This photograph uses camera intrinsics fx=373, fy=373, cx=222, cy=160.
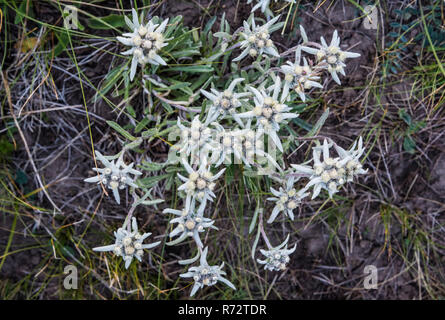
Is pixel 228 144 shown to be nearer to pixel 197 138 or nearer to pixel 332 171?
pixel 197 138

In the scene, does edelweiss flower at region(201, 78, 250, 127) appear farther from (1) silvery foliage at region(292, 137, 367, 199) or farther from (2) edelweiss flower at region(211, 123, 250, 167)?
(1) silvery foliage at region(292, 137, 367, 199)

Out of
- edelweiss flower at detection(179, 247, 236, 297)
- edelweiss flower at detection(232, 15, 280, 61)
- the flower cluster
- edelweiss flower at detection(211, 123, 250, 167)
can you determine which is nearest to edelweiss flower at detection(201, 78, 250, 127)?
the flower cluster

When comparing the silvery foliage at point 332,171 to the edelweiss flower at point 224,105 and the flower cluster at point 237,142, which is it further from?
the edelweiss flower at point 224,105

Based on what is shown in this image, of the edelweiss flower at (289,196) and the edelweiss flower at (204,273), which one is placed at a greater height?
the edelweiss flower at (289,196)

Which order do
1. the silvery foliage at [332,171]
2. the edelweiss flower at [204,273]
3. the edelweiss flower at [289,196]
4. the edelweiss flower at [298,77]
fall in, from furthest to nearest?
the edelweiss flower at [204,273] < the edelweiss flower at [289,196] < the edelweiss flower at [298,77] < the silvery foliage at [332,171]

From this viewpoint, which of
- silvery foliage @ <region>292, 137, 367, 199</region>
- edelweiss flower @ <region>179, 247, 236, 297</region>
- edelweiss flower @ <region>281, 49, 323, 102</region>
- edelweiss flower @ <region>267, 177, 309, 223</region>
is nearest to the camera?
silvery foliage @ <region>292, 137, 367, 199</region>

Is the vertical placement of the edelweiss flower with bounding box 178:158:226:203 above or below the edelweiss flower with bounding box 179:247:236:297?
above

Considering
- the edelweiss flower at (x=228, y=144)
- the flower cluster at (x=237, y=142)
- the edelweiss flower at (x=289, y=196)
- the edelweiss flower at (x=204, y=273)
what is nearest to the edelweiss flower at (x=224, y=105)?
the flower cluster at (x=237, y=142)

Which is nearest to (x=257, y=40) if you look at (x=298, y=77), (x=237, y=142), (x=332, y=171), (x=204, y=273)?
(x=298, y=77)

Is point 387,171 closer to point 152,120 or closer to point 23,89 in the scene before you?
point 152,120

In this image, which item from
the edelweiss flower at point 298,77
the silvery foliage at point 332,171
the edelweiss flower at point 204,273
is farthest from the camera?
the edelweiss flower at point 204,273
